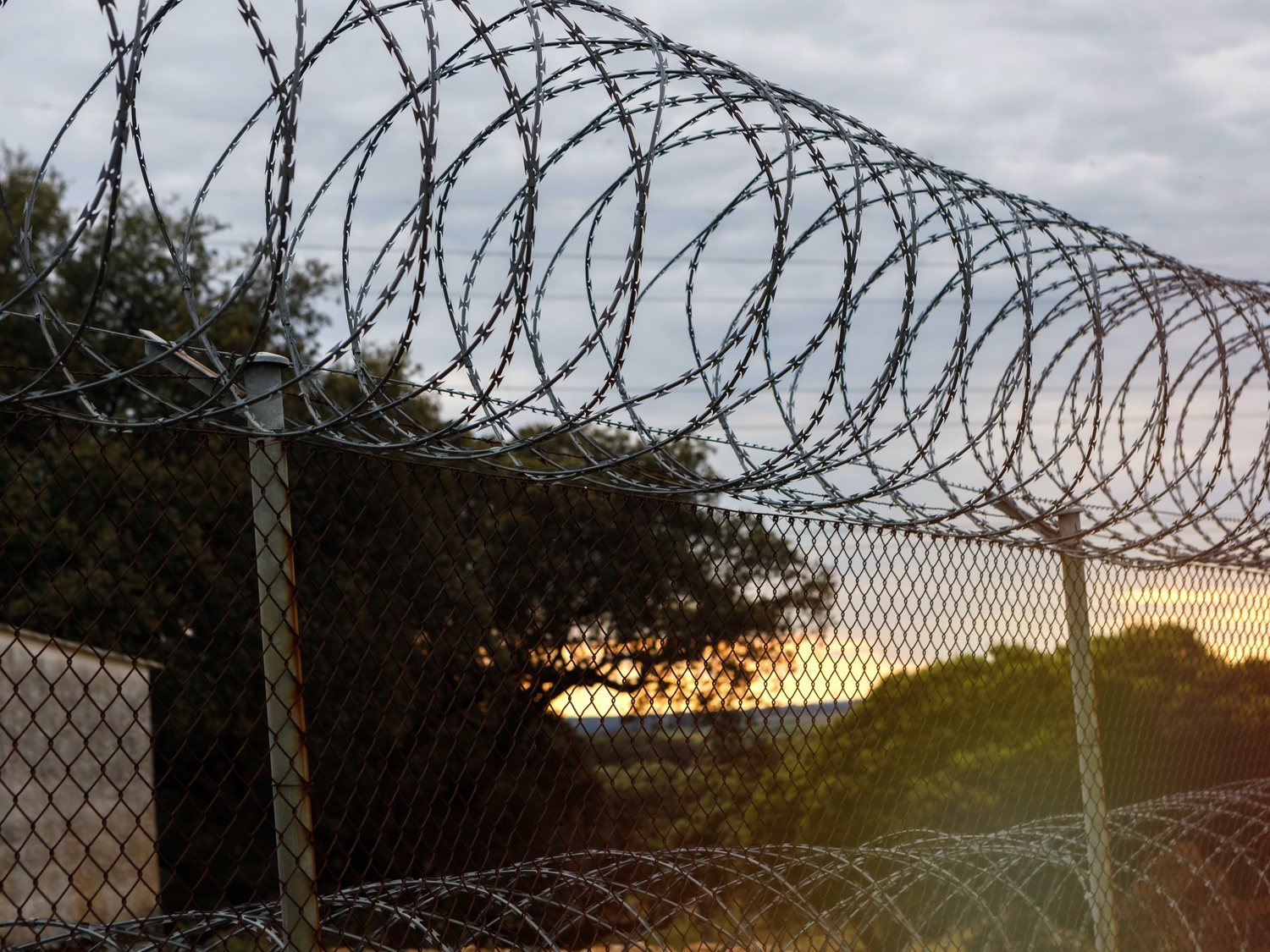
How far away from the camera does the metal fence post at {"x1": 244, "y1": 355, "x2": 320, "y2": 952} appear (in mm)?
2908

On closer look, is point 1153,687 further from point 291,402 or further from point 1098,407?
point 291,402

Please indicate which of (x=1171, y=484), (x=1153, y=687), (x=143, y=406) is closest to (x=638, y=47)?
(x=1171, y=484)

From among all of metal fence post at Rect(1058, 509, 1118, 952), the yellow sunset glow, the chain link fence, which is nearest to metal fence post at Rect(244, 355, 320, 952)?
the chain link fence

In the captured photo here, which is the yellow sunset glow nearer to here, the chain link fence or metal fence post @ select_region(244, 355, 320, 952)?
the chain link fence

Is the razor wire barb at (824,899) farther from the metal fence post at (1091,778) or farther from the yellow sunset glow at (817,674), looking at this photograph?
the yellow sunset glow at (817,674)

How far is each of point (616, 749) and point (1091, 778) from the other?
7.90 ft

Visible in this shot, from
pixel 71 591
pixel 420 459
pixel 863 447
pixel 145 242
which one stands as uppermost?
pixel 145 242

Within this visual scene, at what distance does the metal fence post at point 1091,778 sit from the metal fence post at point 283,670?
3312 mm

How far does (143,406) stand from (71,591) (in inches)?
188

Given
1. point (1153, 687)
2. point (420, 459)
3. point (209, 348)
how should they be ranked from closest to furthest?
point (209, 348) < point (420, 459) < point (1153, 687)

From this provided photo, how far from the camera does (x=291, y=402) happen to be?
67.3 ft

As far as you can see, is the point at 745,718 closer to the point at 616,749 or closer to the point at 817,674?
the point at 616,749

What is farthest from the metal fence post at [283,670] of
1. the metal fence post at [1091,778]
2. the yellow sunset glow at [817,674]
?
the metal fence post at [1091,778]

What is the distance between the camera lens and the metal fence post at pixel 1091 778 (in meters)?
5.19
